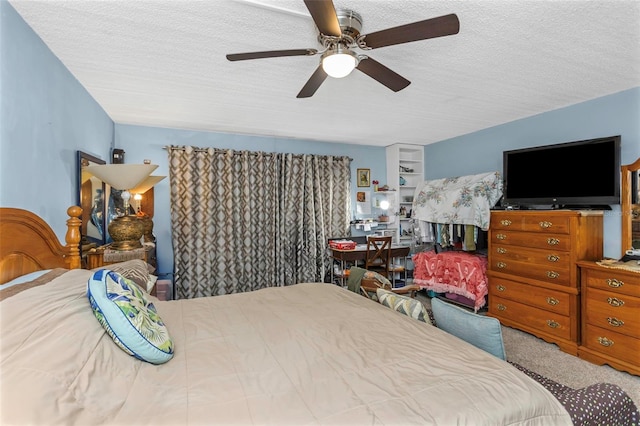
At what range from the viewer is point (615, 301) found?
8.26ft

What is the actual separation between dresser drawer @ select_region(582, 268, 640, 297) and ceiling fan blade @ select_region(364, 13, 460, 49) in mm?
2461

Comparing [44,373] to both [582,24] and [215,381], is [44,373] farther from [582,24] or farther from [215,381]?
[582,24]

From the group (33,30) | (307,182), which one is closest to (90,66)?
(33,30)

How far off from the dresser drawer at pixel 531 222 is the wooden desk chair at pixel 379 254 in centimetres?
131

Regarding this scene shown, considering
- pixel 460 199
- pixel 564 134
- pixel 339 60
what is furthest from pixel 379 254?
pixel 339 60

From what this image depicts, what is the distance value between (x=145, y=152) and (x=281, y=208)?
1.88 m

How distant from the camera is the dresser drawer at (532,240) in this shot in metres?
2.91

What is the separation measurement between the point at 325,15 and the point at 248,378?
1.50 meters

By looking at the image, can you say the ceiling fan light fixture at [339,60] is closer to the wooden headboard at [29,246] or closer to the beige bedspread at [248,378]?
the beige bedspread at [248,378]

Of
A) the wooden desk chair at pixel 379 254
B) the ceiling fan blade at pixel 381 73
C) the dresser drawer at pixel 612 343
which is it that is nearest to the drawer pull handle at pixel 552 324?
the dresser drawer at pixel 612 343

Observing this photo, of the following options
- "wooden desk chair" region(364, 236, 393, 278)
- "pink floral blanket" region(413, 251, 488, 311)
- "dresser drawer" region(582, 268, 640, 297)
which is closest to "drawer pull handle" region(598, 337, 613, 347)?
"dresser drawer" region(582, 268, 640, 297)

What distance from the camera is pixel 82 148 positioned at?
2553mm

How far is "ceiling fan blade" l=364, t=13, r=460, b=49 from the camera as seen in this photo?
4.47ft

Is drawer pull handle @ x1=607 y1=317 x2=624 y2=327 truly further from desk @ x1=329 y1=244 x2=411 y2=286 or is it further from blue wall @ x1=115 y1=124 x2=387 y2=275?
blue wall @ x1=115 y1=124 x2=387 y2=275
